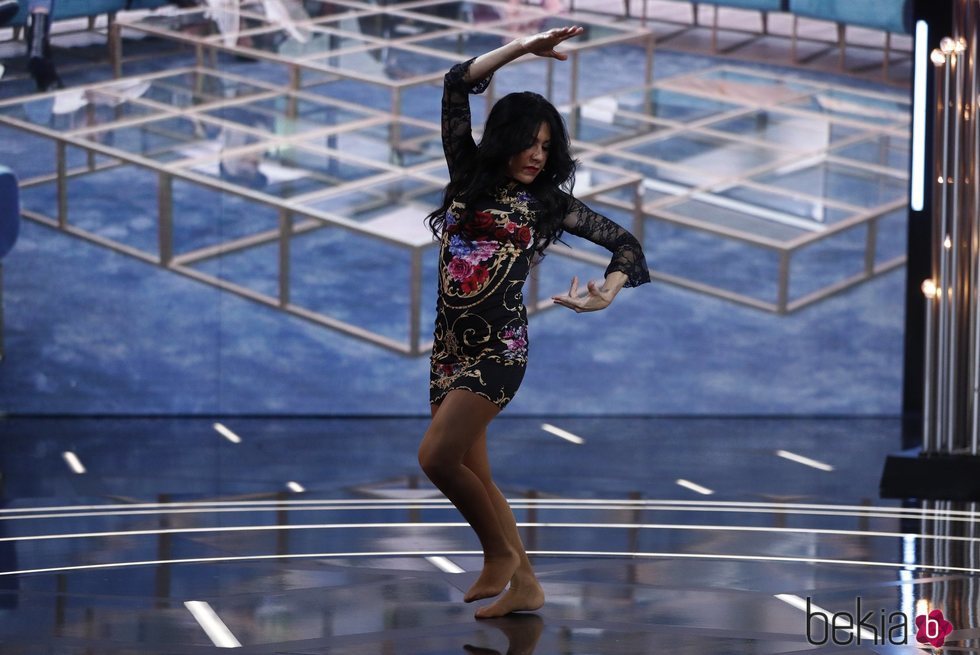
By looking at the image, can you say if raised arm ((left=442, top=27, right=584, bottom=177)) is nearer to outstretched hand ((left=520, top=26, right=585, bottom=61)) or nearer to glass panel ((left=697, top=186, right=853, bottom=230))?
outstretched hand ((left=520, top=26, right=585, bottom=61))

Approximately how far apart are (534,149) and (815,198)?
4.08 m

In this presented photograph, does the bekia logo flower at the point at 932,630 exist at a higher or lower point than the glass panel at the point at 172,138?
lower

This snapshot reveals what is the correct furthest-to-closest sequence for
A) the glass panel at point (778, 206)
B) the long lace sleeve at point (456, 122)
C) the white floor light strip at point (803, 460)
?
the glass panel at point (778, 206) → the white floor light strip at point (803, 460) → the long lace sleeve at point (456, 122)

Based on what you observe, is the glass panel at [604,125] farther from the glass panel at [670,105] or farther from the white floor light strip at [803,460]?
the white floor light strip at [803,460]

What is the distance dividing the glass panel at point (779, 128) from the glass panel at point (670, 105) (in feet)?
0.25

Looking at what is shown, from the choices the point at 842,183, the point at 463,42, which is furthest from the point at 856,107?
the point at 463,42

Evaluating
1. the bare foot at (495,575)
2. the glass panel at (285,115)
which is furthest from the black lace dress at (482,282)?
the glass panel at (285,115)

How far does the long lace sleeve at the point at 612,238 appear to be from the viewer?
3.96 metres

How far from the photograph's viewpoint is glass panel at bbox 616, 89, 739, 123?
298 inches

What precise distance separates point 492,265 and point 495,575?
798 millimetres

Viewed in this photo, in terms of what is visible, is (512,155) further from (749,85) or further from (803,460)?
(749,85)

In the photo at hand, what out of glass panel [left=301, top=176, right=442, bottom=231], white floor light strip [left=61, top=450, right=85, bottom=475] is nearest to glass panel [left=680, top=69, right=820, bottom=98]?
glass panel [left=301, top=176, right=442, bottom=231]

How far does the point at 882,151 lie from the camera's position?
7.65m

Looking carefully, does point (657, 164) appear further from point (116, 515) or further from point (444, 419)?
point (444, 419)
